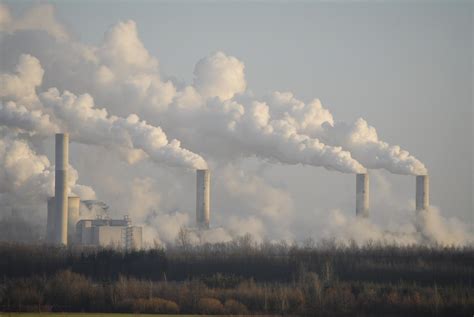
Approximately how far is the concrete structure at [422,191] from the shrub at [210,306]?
1109 inches

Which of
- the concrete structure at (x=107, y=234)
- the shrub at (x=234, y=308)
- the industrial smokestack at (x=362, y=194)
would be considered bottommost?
the shrub at (x=234, y=308)

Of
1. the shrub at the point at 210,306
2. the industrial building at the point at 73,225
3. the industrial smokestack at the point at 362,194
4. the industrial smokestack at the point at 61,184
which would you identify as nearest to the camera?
the shrub at the point at 210,306

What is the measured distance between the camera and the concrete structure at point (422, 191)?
57750mm

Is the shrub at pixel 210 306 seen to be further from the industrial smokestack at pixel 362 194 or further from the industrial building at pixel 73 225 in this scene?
the industrial smokestack at pixel 362 194

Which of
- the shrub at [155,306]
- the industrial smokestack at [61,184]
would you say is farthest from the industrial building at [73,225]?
the shrub at [155,306]

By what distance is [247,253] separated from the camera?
178ft

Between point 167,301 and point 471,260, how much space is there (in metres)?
24.8

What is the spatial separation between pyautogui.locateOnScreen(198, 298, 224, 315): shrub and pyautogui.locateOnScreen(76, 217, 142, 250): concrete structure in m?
27.7

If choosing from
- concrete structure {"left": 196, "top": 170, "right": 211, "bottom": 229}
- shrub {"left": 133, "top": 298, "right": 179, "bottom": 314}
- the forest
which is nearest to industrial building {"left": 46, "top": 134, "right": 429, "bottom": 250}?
concrete structure {"left": 196, "top": 170, "right": 211, "bottom": 229}

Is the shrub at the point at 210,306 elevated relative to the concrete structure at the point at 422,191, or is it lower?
lower

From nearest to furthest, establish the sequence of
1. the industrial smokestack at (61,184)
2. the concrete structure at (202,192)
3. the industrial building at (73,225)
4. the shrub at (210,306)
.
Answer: the shrub at (210,306), the industrial smokestack at (61,184), the industrial building at (73,225), the concrete structure at (202,192)

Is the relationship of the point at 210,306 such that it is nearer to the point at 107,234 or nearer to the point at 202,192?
the point at 202,192

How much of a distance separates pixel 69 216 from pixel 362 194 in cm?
1899

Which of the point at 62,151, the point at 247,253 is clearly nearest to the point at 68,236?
the point at 62,151
